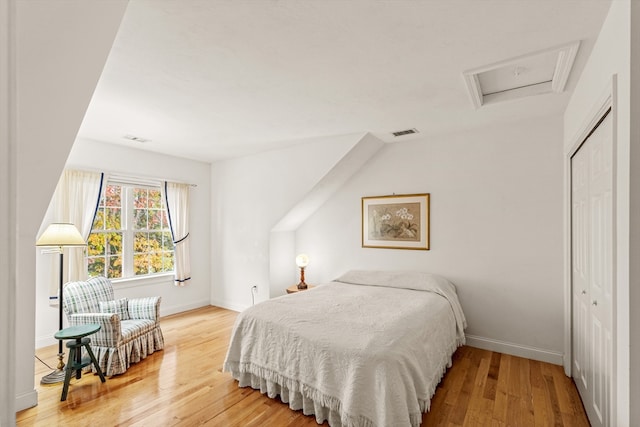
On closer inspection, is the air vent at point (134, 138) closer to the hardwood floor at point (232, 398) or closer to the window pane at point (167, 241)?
the window pane at point (167, 241)

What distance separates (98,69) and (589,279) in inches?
133

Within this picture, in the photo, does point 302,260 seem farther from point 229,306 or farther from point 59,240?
point 59,240

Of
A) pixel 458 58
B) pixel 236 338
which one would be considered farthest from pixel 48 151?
pixel 458 58

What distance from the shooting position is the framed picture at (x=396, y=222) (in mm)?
3828

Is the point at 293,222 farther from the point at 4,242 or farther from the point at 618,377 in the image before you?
the point at 4,242

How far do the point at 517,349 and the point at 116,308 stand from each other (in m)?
4.24

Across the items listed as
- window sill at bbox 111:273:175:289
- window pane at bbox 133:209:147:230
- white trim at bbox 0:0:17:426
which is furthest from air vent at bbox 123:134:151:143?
white trim at bbox 0:0:17:426

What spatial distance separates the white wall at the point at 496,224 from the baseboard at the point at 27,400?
3507 millimetres

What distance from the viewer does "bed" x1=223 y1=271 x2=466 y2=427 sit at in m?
1.94

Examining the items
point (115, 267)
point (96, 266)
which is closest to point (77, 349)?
point (96, 266)

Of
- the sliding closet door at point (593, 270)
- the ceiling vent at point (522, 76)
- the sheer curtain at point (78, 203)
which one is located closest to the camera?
the sliding closet door at point (593, 270)

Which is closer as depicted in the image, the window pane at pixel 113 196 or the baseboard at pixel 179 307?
the window pane at pixel 113 196

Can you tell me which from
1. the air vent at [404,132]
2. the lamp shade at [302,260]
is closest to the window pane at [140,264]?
the lamp shade at [302,260]

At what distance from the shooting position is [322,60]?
2.06m
